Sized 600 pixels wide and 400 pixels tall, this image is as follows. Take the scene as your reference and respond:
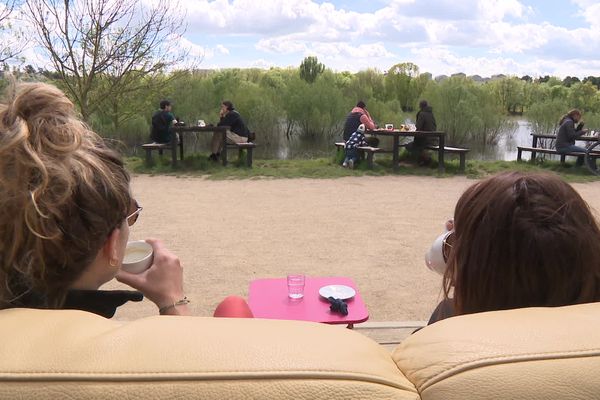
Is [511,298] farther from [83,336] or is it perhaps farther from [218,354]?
[83,336]

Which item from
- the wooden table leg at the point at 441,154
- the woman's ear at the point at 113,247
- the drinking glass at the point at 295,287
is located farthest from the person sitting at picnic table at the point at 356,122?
the woman's ear at the point at 113,247

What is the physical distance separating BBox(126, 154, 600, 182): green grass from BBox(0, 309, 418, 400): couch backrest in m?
8.36

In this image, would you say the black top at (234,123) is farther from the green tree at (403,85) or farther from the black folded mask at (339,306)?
the green tree at (403,85)

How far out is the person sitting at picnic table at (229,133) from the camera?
10.1 meters

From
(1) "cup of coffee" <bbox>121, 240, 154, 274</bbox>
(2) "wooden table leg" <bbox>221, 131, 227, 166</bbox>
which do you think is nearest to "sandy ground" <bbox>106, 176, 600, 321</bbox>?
(2) "wooden table leg" <bbox>221, 131, 227, 166</bbox>

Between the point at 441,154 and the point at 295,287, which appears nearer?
the point at 295,287

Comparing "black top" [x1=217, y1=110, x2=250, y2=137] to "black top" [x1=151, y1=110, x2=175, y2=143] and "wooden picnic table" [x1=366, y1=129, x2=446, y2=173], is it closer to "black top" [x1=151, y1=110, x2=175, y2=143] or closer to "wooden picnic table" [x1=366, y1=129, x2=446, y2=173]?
"black top" [x1=151, y1=110, x2=175, y2=143]

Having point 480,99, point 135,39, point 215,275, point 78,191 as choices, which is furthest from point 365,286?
point 480,99

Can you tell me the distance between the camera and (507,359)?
61 centimetres

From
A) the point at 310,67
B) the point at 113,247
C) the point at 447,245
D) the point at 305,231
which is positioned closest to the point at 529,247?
the point at 447,245

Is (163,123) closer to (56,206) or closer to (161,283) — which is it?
(161,283)

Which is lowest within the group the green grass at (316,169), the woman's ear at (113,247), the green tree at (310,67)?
the green grass at (316,169)

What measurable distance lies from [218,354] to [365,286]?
3.40 m

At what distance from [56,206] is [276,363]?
44 centimetres
